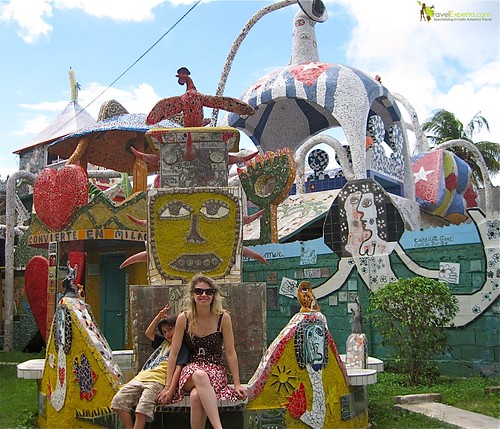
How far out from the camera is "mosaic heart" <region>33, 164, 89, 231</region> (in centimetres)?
1183

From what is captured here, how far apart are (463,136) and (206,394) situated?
26771mm

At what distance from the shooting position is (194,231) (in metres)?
6.60

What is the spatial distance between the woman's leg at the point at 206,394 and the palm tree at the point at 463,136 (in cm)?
2538

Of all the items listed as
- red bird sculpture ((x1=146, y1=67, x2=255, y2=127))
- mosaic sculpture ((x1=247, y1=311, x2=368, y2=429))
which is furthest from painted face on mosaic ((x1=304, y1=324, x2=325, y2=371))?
red bird sculpture ((x1=146, y1=67, x2=255, y2=127))

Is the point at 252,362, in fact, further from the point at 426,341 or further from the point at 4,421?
the point at 426,341

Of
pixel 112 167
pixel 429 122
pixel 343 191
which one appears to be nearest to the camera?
pixel 343 191

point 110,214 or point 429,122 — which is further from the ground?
point 429,122

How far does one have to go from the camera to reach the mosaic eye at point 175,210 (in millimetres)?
6633

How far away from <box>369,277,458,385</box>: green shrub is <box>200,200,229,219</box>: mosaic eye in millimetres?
3001

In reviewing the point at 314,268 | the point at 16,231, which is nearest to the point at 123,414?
the point at 314,268

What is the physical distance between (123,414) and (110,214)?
297 inches

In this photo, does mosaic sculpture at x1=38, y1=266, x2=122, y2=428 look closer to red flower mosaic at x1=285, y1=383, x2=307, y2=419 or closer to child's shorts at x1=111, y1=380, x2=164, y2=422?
child's shorts at x1=111, y1=380, x2=164, y2=422

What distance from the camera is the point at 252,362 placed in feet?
19.3

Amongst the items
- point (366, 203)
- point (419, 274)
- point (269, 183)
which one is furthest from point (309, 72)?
point (419, 274)
